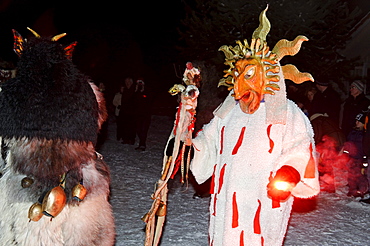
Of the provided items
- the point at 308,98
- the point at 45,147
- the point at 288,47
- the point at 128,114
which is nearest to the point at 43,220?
the point at 45,147

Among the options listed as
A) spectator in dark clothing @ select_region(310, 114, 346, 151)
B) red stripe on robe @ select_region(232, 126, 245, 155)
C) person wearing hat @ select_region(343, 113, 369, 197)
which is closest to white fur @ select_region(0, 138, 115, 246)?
red stripe on robe @ select_region(232, 126, 245, 155)

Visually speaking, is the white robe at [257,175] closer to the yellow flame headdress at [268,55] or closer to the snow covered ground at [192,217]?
the yellow flame headdress at [268,55]

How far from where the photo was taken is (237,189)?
9.46ft

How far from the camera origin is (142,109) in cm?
1092

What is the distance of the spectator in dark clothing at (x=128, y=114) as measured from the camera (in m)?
11.2

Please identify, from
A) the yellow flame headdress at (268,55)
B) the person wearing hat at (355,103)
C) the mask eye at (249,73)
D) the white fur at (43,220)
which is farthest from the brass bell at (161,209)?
the person wearing hat at (355,103)

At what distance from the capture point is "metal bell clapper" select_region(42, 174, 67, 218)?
255 cm

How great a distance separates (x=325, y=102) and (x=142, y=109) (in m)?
5.05

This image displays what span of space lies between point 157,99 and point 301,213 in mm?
17516

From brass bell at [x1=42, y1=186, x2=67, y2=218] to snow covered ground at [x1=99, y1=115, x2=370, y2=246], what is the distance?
1.43 m

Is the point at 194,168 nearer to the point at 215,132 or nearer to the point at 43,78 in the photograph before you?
the point at 215,132

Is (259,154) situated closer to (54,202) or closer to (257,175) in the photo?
(257,175)

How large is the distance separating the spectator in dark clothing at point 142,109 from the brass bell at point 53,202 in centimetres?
833

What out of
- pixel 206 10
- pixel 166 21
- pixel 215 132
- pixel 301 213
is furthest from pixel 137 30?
pixel 215 132
